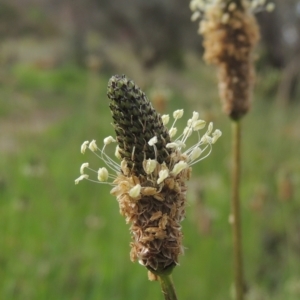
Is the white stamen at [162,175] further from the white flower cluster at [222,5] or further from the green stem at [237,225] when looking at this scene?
the white flower cluster at [222,5]

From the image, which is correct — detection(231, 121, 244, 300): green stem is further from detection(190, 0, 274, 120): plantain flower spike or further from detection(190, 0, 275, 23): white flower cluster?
detection(190, 0, 275, 23): white flower cluster

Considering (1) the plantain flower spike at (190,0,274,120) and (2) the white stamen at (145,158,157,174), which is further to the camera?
(1) the plantain flower spike at (190,0,274,120)

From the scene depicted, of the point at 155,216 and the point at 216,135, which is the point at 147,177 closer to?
the point at 155,216

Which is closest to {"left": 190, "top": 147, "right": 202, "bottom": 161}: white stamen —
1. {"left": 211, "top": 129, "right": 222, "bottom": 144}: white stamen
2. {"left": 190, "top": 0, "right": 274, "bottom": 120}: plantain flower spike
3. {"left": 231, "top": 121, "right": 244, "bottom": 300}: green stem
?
{"left": 211, "top": 129, "right": 222, "bottom": 144}: white stamen

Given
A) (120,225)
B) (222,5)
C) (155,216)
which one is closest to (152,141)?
(155,216)

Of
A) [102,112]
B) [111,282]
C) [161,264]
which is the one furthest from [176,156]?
[102,112]

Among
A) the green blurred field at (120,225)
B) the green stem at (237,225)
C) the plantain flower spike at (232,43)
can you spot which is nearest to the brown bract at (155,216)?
the green stem at (237,225)
